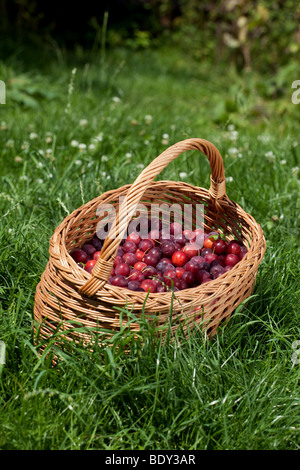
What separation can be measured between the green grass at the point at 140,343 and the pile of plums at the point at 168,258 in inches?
8.0

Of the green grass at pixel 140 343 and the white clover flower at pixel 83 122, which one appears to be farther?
the white clover flower at pixel 83 122

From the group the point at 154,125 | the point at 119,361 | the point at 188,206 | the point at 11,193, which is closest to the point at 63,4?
the point at 154,125

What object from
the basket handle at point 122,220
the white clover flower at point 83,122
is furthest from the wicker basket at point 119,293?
the white clover flower at point 83,122

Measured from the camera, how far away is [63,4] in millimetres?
8914

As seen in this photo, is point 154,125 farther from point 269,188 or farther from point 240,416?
point 240,416

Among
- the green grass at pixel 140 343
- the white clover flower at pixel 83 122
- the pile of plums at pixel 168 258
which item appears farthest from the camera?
the white clover flower at pixel 83 122

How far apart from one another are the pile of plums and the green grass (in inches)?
8.0

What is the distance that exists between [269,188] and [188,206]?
97cm

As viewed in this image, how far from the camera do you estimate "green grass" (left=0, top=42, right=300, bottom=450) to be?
1594mm

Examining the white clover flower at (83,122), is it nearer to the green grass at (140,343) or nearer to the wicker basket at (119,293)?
the green grass at (140,343)

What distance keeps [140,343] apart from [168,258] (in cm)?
61

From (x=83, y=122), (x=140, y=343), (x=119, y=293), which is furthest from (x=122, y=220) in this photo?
(x=83, y=122)

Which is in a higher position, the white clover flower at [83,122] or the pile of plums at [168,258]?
the pile of plums at [168,258]

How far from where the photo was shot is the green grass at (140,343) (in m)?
1.59
